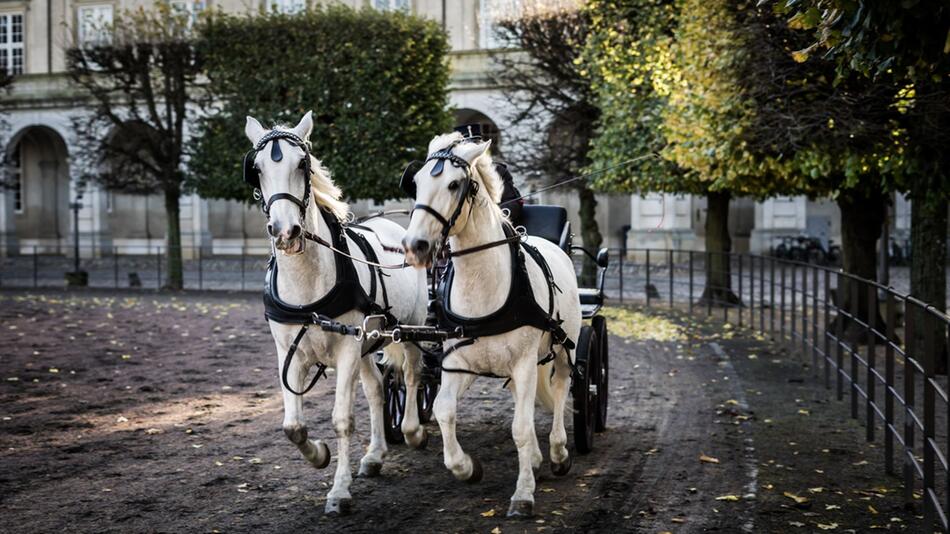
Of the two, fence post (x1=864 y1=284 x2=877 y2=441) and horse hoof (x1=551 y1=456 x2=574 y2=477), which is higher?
fence post (x1=864 y1=284 x2=877 y2=441)

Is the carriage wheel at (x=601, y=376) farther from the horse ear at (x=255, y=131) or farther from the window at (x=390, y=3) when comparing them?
the window at (x=390, y=3)

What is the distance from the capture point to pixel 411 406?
786cm

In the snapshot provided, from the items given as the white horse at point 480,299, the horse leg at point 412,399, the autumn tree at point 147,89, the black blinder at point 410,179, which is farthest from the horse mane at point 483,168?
the autumn tree at point 147,89

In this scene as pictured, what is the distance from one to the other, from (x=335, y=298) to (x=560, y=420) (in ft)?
6.34

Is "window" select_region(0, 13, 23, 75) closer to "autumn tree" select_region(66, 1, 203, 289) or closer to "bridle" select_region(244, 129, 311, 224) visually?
"autumn tree" select_region(66, 1, 203, 289)

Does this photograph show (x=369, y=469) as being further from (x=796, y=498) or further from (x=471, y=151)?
(x=796, y=498)

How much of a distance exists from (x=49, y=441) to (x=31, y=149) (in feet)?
138

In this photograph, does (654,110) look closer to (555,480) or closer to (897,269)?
(555,480)

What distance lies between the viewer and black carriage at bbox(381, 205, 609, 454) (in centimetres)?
825

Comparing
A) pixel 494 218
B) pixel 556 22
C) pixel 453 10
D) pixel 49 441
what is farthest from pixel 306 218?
pixel 453 10

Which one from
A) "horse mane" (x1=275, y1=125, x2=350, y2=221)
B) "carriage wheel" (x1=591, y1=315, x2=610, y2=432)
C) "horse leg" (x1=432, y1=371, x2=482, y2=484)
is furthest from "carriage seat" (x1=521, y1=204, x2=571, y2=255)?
"horse leg" (x1=432, y1=371, x2=482, y2=484)

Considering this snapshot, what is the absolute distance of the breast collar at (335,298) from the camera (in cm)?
690

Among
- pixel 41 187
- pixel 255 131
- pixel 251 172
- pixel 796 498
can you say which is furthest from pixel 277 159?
pixel 41 187

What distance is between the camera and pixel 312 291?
6.95 metres
